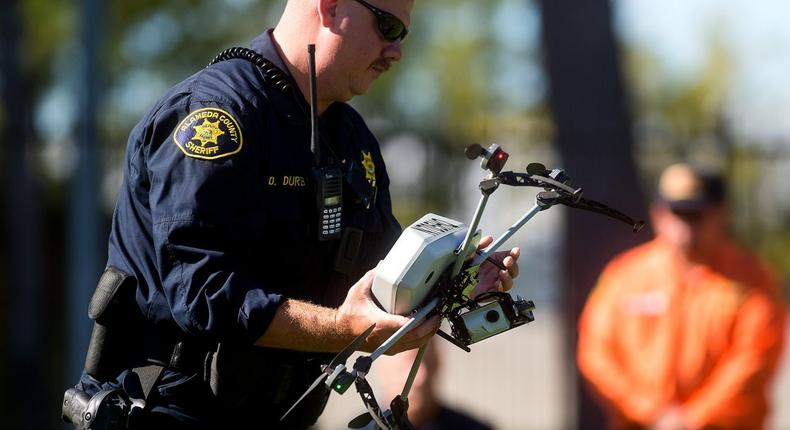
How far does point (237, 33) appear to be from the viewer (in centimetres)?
1641

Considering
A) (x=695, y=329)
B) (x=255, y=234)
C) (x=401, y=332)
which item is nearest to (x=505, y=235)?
(x=401, y=332)

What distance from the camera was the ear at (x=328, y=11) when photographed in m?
3.18

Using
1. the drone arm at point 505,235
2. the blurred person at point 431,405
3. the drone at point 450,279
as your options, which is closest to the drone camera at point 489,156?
the drone at point 450,279

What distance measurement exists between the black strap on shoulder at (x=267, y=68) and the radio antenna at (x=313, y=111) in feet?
0.30

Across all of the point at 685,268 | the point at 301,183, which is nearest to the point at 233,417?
the point at 301,183

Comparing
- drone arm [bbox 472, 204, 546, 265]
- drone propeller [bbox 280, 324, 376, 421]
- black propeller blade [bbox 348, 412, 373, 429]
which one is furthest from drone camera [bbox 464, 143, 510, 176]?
black propeller blade [bbox 348, 412, 373, 429]

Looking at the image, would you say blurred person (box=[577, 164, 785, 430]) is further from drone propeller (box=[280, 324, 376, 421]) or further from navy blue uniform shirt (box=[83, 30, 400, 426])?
drone propeller (box=[280, 324, 376, 421])

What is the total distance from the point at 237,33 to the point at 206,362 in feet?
44.8

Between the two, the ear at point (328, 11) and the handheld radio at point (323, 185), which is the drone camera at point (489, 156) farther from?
the ear at point (328, 11)

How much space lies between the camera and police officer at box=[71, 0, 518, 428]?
9.41 feet

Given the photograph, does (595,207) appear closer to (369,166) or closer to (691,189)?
(369,166)

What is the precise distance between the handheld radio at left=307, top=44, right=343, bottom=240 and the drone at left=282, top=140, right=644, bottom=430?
0.33m

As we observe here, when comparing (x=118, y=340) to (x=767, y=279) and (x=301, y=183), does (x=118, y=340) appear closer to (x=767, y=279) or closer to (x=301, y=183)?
(x=301, y=183)

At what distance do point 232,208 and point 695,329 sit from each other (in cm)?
343
